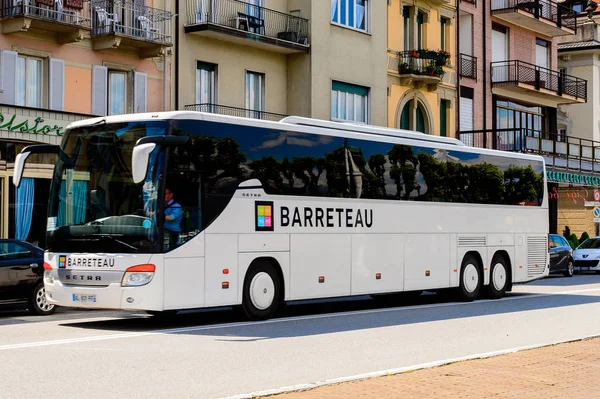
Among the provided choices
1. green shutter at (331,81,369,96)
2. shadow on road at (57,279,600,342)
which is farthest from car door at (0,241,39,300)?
green shutter at (331,81,369,96)

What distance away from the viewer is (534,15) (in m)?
46.6

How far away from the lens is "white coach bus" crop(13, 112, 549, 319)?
14.5m

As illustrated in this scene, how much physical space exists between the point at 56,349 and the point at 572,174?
38.9 metres

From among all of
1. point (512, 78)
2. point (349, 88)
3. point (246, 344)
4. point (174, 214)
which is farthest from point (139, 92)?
point (512, 78)

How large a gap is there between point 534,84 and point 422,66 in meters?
10.0

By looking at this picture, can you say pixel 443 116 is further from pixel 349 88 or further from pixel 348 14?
pixel 348 14

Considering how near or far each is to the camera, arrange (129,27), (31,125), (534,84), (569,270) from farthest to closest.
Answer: (534,84) → (569,270) → (129,27) → (31,125)

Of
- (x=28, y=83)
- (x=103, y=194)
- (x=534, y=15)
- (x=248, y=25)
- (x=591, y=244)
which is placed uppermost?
(x=534, y=15)

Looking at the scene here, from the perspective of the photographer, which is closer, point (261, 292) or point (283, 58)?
point (261, 292)

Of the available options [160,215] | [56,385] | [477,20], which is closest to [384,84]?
[477,20]

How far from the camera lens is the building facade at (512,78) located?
43.9 meters

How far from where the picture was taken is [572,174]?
4762cm

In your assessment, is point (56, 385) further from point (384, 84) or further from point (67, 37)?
point (384, 84)

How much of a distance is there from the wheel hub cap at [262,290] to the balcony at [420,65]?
77.2ft
